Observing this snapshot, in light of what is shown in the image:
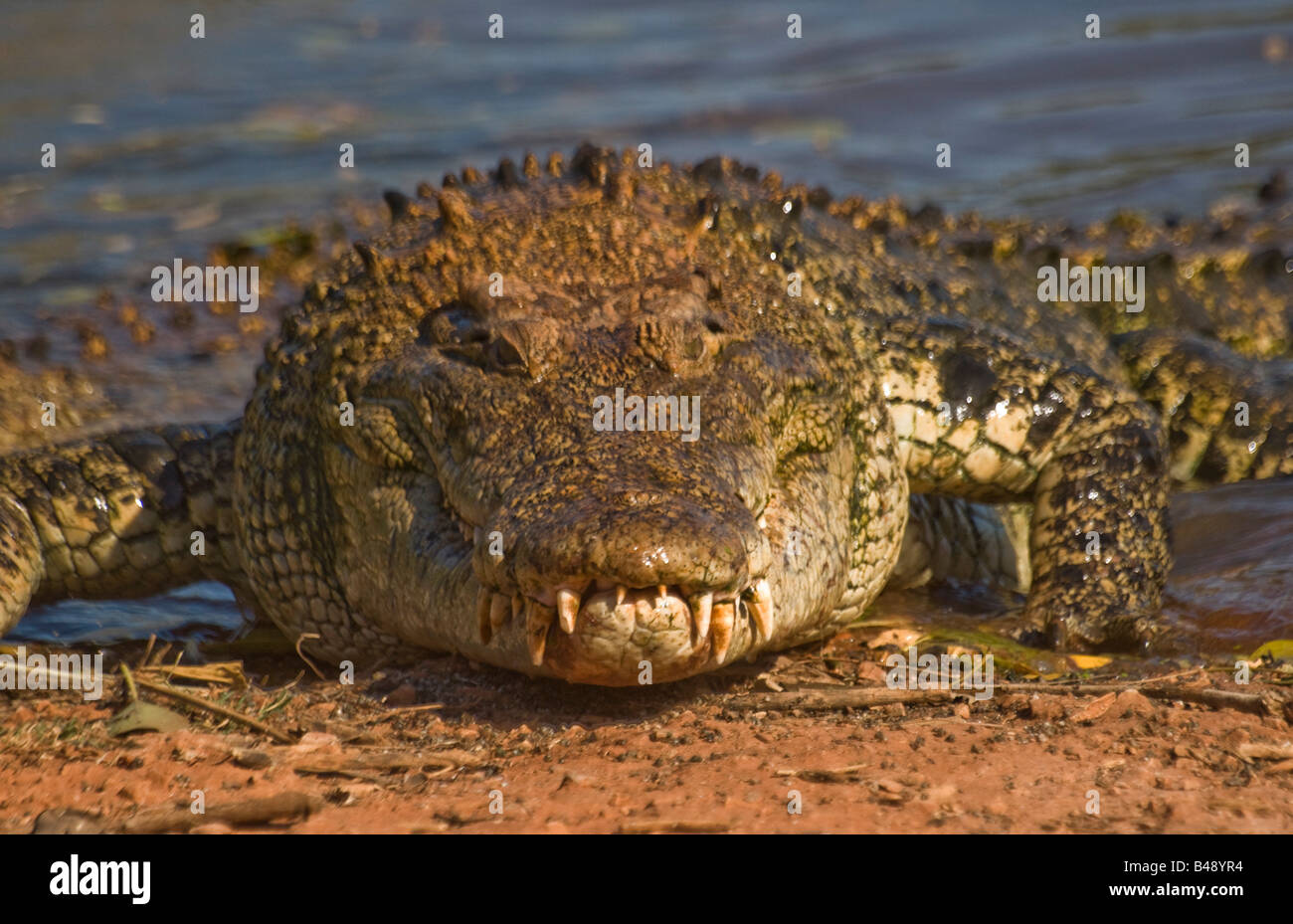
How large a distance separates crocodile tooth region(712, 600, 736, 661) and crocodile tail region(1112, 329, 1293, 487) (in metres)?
4.11

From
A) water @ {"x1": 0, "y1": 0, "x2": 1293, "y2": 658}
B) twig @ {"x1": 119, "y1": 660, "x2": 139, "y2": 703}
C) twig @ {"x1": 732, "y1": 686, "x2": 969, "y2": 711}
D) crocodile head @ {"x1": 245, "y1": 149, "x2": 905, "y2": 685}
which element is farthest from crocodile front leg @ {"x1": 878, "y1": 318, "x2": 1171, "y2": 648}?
water @ {"x1": 0, "y1": 0, "x2": 1293, "y2": 658}

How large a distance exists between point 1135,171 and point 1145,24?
4.92m

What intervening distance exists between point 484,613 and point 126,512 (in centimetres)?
237

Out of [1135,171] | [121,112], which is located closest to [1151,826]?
[1135,171]

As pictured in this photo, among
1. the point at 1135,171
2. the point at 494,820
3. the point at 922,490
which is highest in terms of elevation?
the point at 1135,171

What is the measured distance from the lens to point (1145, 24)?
17500 millimetres

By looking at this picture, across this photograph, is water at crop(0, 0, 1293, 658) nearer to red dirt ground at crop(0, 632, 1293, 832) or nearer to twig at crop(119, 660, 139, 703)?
twig at crop(119, 660, 139, 703)

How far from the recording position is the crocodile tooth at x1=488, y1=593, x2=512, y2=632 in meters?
3.81

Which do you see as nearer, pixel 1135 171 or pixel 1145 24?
pixel 1135 171

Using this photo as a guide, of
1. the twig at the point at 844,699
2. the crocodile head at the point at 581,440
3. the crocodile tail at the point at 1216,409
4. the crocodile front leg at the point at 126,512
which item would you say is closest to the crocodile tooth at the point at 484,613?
the crocodile head at the point at 581,440

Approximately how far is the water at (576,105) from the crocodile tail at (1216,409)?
5.02m

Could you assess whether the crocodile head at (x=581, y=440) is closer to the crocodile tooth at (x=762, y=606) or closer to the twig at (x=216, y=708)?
the crocodile tooth at (x=762, y=606)

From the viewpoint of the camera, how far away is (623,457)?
12.8 ft

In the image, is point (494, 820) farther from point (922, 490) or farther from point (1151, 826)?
point (922, 490)
